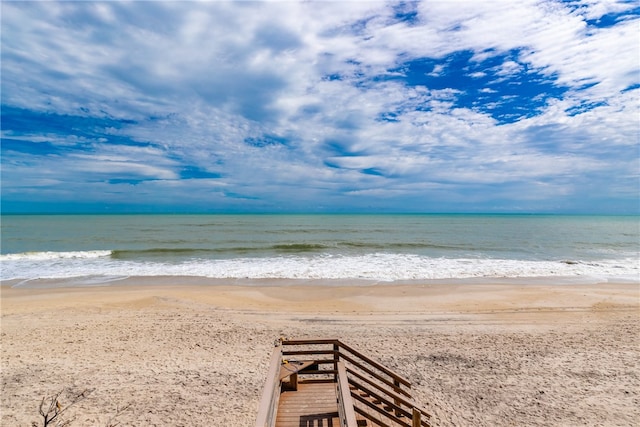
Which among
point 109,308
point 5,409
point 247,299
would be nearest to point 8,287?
point 109,308

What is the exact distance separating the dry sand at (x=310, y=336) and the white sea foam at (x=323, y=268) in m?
4.19

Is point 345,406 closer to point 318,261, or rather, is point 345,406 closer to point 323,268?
point 323,268

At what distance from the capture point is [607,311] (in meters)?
14.3

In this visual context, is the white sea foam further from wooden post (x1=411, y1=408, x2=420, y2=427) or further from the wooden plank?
wooden post (x1=411, y1=408, x2=420, y2=427)

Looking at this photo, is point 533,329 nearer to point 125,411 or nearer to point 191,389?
point 191,389

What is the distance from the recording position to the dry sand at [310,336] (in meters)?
7.30

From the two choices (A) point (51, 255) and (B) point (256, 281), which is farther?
(A) point (51, 255)

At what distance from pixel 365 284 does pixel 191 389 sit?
1251 centimetres

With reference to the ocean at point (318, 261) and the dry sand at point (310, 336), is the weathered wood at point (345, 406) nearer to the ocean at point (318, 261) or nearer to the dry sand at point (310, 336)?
the dry sand at point (310, 336)

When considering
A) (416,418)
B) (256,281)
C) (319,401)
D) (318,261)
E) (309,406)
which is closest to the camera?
(416,418)

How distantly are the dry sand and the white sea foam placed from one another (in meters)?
4.19

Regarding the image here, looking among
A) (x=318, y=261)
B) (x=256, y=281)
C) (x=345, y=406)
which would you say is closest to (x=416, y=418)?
(x=345, y=406)

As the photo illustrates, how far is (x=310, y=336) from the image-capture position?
11.3 m

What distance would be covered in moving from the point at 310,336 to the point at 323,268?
12.2 m
